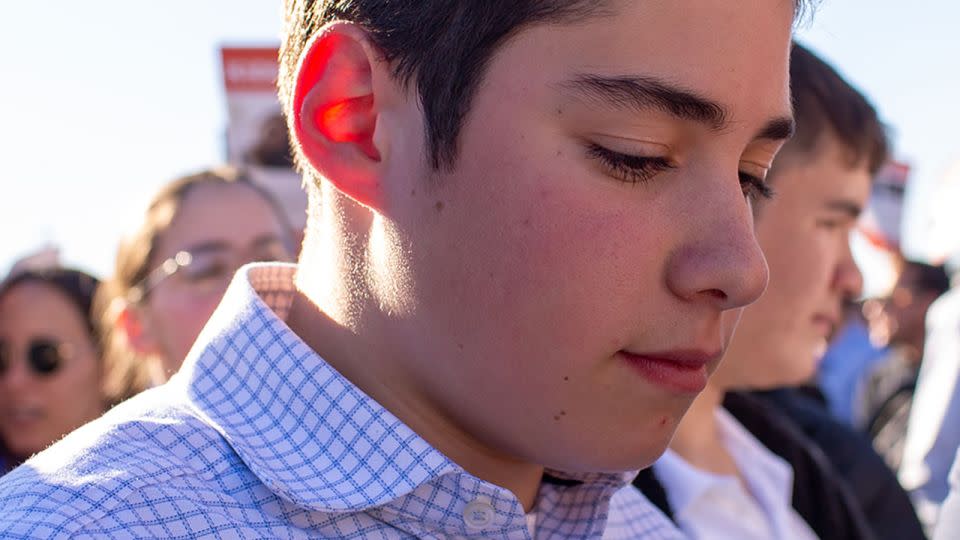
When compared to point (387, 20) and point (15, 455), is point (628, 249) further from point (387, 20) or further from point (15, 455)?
point (15, 455)

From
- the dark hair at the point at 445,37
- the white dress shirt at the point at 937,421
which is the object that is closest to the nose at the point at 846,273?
the white dress shirt at the point at 937,421

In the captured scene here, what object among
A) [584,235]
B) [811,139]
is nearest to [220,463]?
[584,235]

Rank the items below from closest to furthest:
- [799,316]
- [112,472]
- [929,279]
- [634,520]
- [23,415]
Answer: [112,472], [634,520], [799,316], [23,415], [929,279]

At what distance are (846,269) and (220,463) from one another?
2144 mm

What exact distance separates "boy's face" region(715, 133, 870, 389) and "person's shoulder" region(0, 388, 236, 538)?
178 cm

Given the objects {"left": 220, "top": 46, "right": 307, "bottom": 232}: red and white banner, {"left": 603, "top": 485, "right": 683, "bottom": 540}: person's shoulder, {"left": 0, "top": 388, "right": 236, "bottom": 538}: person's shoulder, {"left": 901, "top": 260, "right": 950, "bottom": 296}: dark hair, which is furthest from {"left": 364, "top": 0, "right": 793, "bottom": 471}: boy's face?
{"left": 901, "top": 260, "right": 950, "bottom": 296}: dark hair

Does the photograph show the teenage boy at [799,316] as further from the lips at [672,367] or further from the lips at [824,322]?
the lips at [672,367]

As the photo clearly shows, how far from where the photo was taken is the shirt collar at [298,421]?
1.31 meters

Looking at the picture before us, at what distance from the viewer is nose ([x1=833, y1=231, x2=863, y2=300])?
9.82 ft

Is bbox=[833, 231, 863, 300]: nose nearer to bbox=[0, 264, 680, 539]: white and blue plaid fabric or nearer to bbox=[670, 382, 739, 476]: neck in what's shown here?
bbox=[670, 382, 739, 476]: neck

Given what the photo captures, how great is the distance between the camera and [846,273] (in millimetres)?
3000

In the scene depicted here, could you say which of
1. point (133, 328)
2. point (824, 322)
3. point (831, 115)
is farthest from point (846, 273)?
point (133, 328)

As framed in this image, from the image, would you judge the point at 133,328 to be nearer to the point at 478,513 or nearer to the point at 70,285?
the point at 70,285

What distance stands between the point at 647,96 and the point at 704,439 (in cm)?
175
